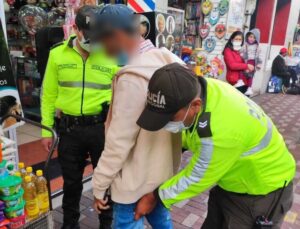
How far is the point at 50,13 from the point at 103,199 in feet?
11.0

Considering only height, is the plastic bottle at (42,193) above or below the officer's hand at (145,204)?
below

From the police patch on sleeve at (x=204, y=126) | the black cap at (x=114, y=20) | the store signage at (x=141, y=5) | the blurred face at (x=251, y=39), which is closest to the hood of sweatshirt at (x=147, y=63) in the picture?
the black cap at (x=114, y=20)

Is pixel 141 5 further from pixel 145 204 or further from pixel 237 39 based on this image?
pixel 145 204

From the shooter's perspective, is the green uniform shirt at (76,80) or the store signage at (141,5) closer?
the green uniform shirt at (76,80)

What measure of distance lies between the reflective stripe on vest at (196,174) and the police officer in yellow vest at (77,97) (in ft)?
3.17

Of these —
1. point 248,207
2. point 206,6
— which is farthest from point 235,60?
point 248,207

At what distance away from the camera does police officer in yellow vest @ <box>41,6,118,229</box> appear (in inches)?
80.0

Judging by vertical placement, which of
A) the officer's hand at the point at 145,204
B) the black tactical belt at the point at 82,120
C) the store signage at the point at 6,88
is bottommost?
the officer's hand at the point at 145,204

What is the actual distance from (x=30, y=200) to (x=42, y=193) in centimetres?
8

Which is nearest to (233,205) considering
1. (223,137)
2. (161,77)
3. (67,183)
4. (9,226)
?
(223,137)

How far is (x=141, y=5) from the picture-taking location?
12.2 feet

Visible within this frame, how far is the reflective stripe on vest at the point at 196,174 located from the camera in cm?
115

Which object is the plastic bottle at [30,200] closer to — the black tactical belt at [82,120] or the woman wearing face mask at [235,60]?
the black tactical belt at [82,120]

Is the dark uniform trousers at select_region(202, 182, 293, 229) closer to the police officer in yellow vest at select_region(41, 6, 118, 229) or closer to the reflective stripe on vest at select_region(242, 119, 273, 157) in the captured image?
the reflective stripe on vest at select_region(242, 119, 273, 157)
